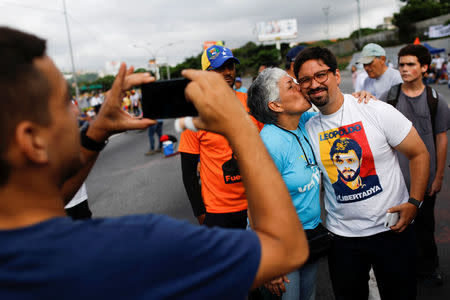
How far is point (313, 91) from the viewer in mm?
2115

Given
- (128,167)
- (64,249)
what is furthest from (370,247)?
(128,167)

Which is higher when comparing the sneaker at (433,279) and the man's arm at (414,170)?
the man's arm at (414,170)

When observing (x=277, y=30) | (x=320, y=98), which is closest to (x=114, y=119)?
(x=320, y=98)

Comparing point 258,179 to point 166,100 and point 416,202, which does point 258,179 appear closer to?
point 166,100

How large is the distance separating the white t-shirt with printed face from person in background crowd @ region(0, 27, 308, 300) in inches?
54.9

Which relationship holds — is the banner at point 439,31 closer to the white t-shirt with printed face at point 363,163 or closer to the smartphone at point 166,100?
the white t-shirt with printed face at point 363,163

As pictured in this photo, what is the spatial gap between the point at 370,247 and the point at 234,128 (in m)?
1.69

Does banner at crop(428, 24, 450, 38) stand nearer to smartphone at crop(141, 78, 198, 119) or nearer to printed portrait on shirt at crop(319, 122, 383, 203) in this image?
printed portrait on shirt at crop(319, 122, 383, 203)

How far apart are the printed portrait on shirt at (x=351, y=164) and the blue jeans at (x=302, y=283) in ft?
1.64

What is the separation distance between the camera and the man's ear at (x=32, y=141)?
0.64 metres

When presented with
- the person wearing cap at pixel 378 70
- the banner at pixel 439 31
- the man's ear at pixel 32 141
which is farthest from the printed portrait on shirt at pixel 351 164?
the banner at pixel 439 31

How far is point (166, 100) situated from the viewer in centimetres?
90

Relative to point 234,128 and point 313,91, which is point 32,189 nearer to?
point 234,128

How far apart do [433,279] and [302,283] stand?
5.42 ft
